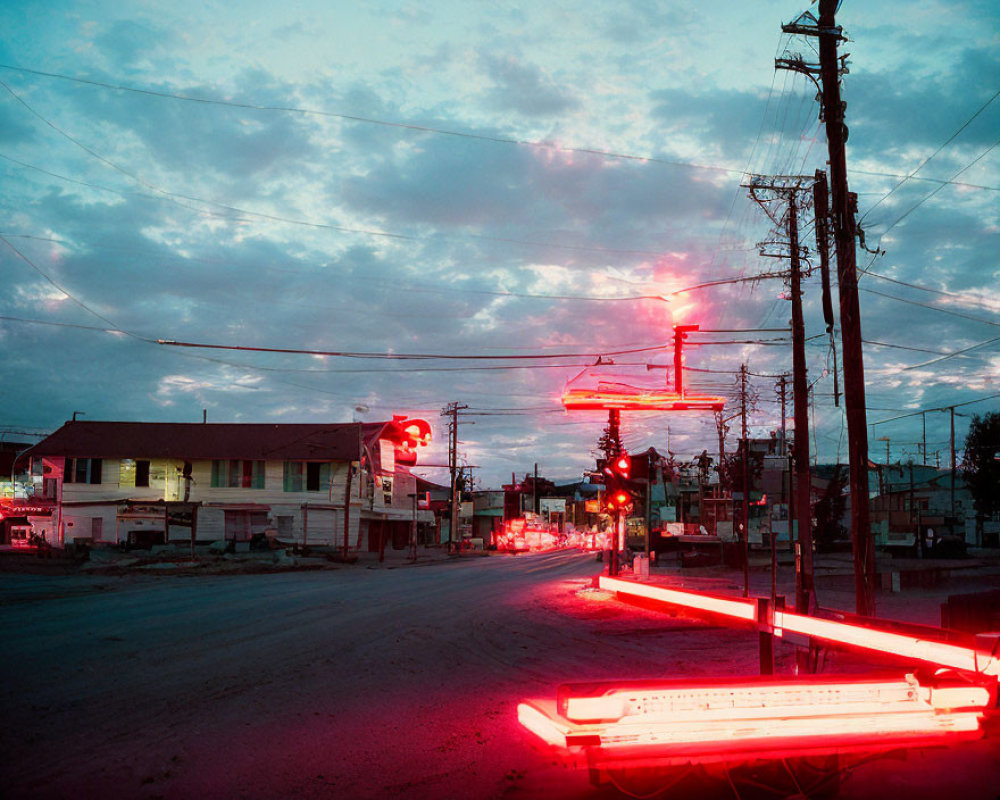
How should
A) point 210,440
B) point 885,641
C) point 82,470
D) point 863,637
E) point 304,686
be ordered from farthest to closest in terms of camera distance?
1. point 210,440
2. point 82,470
3. point 304,686
4. point 863,637
5. point 885,641

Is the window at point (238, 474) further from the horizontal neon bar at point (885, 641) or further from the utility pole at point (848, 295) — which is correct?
the horizontal neon bar at point (885, 641)

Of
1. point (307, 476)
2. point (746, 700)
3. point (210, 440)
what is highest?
point (210, 440)

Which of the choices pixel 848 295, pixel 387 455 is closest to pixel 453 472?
pixel 387 455

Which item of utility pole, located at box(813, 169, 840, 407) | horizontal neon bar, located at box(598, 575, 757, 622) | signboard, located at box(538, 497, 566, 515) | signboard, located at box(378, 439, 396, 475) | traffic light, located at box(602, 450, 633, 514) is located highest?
utility pole, located at box(813, 169, 840, 407)

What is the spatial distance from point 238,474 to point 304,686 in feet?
143

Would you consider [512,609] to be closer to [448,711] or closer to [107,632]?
[107,632]

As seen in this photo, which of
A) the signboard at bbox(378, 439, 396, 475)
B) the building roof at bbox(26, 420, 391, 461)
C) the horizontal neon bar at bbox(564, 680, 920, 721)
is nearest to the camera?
the horizontal neon bar at bbox(564, 680, 920, 721)

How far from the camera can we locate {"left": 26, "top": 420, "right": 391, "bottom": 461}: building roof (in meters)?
50.6

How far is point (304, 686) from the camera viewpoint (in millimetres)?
10016

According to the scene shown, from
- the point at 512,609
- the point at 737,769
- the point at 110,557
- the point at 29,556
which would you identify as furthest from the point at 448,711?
the point at 29,556

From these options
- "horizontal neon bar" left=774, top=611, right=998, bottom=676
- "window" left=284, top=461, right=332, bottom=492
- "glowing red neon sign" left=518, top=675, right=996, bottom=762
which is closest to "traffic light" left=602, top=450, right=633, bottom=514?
"horizontal neon bar" left=774, top=611, right=998, bottom=676

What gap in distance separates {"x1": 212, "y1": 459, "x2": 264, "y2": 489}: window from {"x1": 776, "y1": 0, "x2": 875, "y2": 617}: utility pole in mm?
41880

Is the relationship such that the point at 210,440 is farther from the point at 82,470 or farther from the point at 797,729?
the point at 797,729

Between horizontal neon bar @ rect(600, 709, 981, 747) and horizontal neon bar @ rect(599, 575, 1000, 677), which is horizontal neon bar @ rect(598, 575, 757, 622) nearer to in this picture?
horizontal neon bar @ rect(599, 575, 1000, 677)
